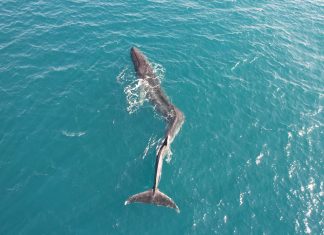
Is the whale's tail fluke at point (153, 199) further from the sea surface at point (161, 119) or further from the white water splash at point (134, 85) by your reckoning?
the white water splash at point (134, 85)

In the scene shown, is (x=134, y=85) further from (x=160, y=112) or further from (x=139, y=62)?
(x=160, y=112)

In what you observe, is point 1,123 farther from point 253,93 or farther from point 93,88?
point 253,93

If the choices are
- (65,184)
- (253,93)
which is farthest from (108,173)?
(253,93)

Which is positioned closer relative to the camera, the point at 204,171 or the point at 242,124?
the point at 204,171

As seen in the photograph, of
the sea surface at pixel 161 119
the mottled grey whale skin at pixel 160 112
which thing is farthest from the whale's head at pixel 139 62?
the sea surface at pixel 161 119

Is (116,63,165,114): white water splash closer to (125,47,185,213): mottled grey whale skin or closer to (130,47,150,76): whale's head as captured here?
(125,47,185,213): mottled grey whale skin

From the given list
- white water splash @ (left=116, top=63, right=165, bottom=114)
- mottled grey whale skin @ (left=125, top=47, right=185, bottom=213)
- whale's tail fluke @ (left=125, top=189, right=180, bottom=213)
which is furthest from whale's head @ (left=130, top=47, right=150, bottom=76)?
whale's tail fluke @ (left=125, top=189, right=180, bottom=213)
